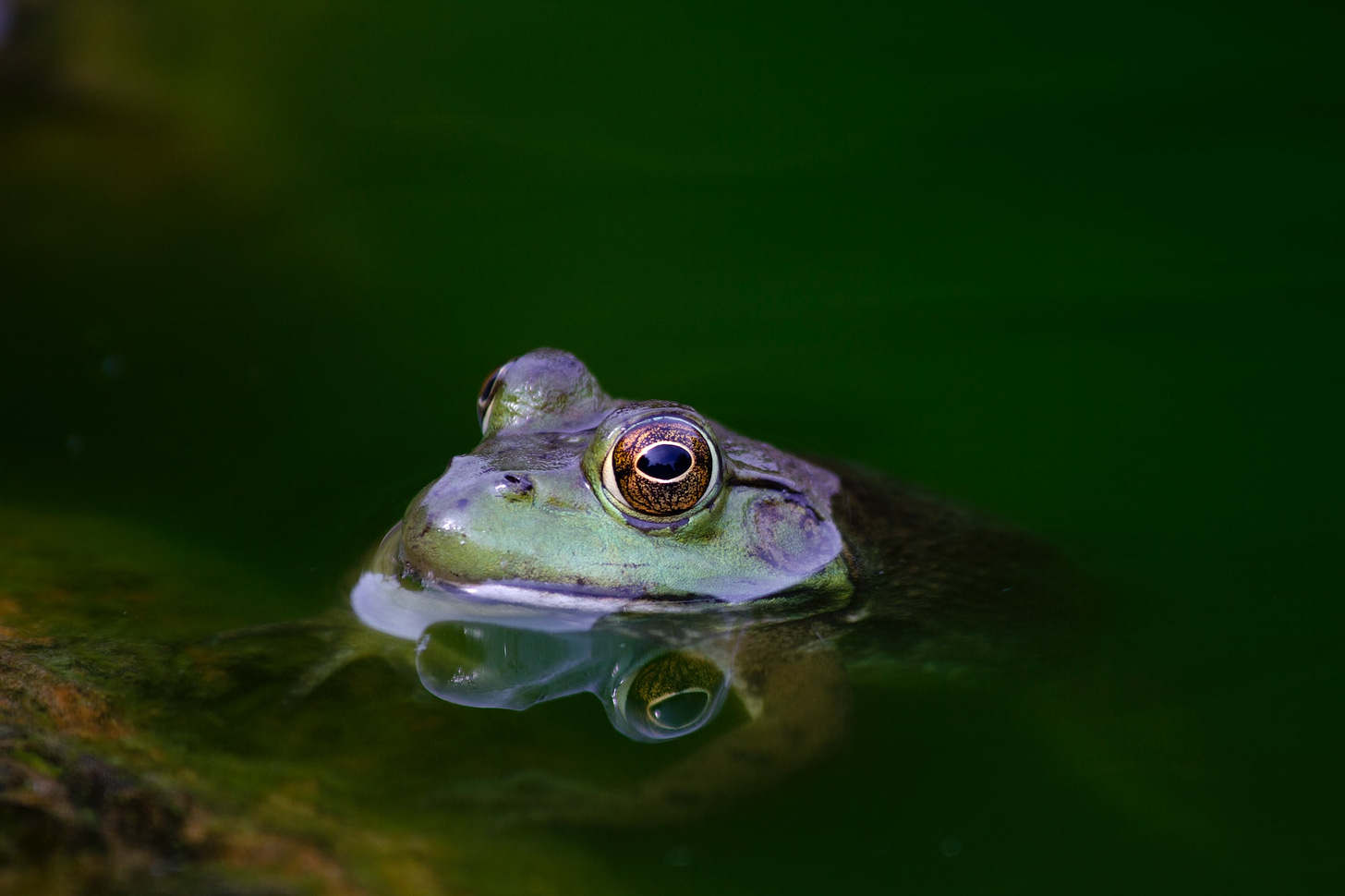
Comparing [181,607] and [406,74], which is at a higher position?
[406,74]

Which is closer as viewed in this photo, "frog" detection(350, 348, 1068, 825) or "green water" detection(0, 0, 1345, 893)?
"green water" detection(0, 0, 1345, 893)

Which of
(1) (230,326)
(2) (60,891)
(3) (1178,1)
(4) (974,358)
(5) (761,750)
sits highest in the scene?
(3) (1178,1)

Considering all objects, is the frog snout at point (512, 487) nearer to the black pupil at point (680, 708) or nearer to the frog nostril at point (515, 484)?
the frog nostril at point (515, 484)

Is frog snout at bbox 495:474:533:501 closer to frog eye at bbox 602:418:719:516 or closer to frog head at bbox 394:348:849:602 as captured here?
frog head at bbox 394:348:849:602

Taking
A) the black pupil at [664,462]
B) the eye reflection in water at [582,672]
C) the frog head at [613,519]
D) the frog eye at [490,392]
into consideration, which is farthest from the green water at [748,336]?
the black pupil at [664,462]

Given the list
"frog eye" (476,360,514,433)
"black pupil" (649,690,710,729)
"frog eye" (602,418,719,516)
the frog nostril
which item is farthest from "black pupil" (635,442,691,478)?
"frog eye" (476,360,514,433)

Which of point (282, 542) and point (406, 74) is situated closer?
point (282, 542)

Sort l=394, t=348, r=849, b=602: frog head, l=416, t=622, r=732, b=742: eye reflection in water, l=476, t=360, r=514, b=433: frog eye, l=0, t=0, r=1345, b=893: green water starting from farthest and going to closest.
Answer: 1. l=476, t=360, r=514, b=433: frog eye
2. l=394, t=348, r=849, b=602: frog head
3. l=416, t=622, r=732, b=742: eye reflection in water
4. l=0, t=0, r=1345, b=893: green water

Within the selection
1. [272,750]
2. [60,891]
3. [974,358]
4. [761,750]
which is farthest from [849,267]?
[60,891]

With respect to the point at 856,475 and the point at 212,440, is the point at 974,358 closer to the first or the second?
the point at 856,475
